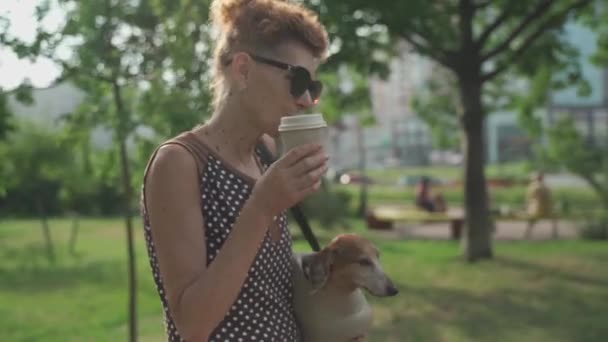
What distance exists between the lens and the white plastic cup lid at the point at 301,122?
1.37m

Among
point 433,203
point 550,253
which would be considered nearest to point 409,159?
point 433,203

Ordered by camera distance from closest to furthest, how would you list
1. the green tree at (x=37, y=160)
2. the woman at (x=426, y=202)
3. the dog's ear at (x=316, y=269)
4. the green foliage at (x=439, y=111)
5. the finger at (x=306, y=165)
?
the finger at (x=306, y=165) < the dog's ear at (x=316, y=269) < the green tree at (x=37, y=160) < the green foliage at (x=439, y=111) < the woman at (x=426, y=202)

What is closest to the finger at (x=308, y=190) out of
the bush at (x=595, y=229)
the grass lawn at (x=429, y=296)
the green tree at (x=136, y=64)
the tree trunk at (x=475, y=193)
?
the green tree at (x=136, y=64)

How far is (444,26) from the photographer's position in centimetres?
1084

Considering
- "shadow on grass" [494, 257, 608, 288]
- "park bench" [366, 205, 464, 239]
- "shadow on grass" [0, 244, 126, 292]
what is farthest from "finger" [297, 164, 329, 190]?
"park bench" [366, 205, 464, 239]

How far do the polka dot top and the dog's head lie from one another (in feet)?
0.58

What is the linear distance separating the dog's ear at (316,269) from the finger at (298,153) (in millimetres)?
483

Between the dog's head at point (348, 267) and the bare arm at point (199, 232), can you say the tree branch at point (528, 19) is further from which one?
the bare arm at point (199, 232)

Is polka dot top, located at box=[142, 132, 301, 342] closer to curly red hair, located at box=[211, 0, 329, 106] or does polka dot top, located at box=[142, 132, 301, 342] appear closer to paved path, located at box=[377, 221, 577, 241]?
curly red hair, located at box=[211, 0, 329, 106]

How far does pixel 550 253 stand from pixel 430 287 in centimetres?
383

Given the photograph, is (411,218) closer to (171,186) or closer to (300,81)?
(300,81)

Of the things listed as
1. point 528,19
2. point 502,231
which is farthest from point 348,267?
point 502,231

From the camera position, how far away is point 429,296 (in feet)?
30.1

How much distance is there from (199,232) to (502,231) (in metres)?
16.9
